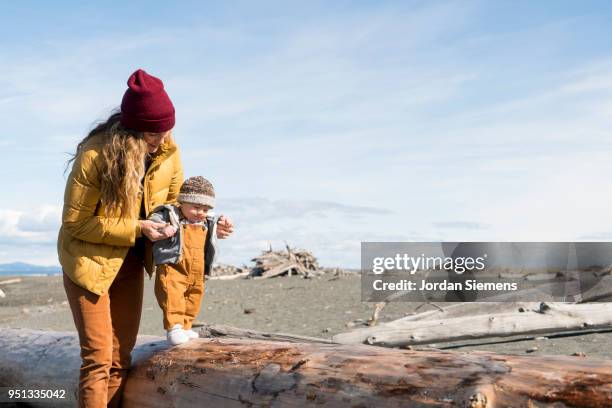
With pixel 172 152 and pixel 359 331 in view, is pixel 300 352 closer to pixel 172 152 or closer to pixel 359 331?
pixel 172 152

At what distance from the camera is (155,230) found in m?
5.21

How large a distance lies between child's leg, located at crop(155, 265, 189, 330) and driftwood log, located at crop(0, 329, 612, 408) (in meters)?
0.38

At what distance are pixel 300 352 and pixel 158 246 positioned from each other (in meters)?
1.27

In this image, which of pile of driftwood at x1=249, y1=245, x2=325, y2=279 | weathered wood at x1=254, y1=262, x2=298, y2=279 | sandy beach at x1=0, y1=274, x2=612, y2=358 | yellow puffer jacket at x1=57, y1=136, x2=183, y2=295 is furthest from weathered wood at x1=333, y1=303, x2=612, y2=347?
weathered wood at x1=254, y1=262, x2=298, y2=279

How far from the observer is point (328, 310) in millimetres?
14625

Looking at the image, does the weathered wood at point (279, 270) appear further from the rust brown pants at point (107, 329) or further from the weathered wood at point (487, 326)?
the rust brown pants at point (107, 329)

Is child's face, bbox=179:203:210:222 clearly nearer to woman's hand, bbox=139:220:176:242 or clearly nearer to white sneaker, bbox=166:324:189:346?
woman's hand, bbox=139:220:176:242

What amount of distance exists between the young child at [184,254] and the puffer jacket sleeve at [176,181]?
0.12 metres

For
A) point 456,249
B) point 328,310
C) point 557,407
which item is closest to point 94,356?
point 557,407

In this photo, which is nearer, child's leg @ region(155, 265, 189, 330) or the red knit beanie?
the red knit beanie

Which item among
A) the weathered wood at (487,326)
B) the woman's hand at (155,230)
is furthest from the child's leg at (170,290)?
the weathered wood at (487,326)

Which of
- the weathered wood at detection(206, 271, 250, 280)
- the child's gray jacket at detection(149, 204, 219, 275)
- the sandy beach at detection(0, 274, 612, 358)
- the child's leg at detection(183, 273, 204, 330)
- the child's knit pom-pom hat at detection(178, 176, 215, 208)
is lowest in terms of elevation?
the sandy beach at detection(0, 274, 612, 358)

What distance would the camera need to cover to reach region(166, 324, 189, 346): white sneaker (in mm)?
5766

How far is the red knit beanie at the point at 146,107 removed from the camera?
5.11 meters
